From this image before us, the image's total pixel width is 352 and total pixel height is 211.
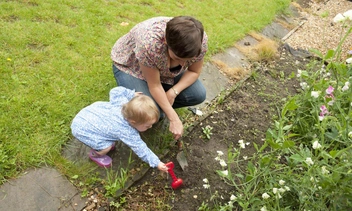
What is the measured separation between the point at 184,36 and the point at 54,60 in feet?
5.16

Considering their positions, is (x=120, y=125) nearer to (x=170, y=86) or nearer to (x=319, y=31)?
Result: (x=170, y=86)

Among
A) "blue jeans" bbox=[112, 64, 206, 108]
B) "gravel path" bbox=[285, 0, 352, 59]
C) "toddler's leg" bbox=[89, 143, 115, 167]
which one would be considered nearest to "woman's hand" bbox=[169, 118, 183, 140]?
"blue jeans" bbox=[112, 64, 206, 108]

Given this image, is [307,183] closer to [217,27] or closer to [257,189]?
[257,189]

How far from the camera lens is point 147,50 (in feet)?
6.84

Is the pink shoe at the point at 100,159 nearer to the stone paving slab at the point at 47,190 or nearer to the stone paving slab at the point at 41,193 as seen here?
the stone paving slab at the point at 47,190

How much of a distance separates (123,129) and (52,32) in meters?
1.70

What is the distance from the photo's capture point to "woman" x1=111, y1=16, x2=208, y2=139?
1880 millimetres

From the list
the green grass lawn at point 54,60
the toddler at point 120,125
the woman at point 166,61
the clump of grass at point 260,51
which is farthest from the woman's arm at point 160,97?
the clump of grass at point 260,51

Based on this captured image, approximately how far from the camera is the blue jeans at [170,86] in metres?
2.39

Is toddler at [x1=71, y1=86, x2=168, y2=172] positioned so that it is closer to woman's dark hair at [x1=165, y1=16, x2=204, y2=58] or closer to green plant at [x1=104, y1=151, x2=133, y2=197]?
green plant at [x1=104, y1=151, x2=133, y2=197]

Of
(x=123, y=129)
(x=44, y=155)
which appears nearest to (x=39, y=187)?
(x=44, y=155)

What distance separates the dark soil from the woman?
348 mm

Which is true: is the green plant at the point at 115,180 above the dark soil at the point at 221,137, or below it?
above

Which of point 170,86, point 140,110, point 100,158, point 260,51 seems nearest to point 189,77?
point 170,86
